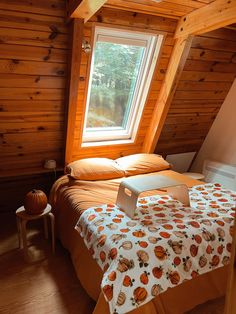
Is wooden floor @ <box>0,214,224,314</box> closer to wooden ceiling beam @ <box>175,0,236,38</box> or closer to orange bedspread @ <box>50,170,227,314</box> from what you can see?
orange bedspread @ <box>50,170,227,314</box>

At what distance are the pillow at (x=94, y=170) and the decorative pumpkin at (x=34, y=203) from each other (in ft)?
1.38

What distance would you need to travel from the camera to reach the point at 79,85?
2.18 metres

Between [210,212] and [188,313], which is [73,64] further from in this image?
[188,313]

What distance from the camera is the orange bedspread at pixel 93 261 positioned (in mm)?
1467

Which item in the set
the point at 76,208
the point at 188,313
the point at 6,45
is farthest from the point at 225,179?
the point at 6,45

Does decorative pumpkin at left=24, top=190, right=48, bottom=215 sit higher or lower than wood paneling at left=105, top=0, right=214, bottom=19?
lower

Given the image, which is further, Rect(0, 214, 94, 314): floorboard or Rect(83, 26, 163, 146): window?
Rect(83, 26, 163, 146): window

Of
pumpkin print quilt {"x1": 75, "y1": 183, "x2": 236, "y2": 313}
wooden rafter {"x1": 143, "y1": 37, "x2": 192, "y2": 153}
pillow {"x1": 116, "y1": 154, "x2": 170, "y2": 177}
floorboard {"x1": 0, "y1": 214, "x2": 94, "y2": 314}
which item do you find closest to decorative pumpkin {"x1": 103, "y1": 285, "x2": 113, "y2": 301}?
pumpkin print quilt {"x1": 75, "y1": 183, "x2": 236, "y2": 313}

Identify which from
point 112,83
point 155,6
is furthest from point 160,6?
point 112,83

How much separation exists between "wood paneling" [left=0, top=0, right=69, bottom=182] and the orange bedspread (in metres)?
0.44

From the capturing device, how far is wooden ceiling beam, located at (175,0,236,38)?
182 cm

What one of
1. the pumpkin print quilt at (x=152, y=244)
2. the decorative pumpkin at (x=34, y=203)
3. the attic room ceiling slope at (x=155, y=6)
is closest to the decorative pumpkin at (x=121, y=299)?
the pumpkin print quilt at (x=152, y=244)

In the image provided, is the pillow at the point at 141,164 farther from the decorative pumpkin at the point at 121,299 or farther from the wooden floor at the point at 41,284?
the decorative pumpkin at the point at 121,299

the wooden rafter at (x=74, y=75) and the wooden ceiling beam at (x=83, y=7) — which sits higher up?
the wooden ceiling beam at (x=83, y=7)
